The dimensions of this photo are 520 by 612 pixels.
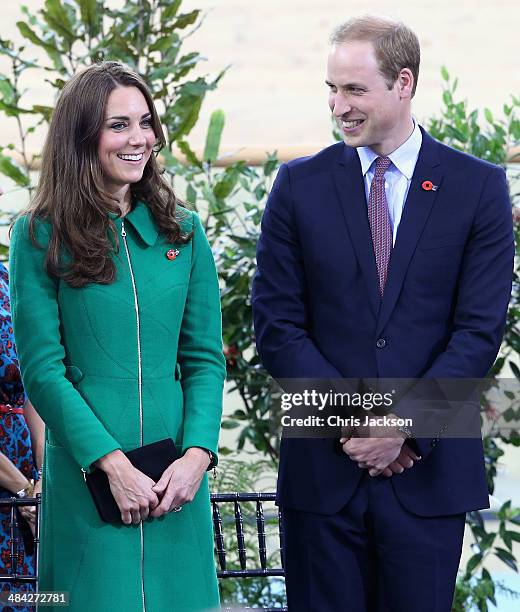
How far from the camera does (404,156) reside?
2.21 meters

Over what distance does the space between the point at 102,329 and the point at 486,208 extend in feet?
2.46

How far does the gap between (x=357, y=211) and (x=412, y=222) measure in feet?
0.35

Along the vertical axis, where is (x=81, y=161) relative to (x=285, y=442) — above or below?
above

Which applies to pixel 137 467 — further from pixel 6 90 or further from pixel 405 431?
pixel 6 90

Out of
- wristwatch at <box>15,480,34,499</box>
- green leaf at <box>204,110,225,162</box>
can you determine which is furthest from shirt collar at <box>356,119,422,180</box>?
green leaf at <box>204,110,225,162</box>

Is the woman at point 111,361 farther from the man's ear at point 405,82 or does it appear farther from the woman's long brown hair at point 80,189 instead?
the man's ear at point 405,82

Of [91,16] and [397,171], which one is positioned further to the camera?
[91,16]

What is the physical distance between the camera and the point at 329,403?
2.12 meters

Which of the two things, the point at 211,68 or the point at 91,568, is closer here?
the point at 91,568

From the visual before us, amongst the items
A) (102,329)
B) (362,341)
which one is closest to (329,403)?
(362,341)

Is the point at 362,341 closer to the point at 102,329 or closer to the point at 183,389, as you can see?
the point at 183,389

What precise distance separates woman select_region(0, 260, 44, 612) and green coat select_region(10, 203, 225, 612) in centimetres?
41

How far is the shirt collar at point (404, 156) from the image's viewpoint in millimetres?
2205

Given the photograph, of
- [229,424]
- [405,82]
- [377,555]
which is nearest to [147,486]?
[377,555]
